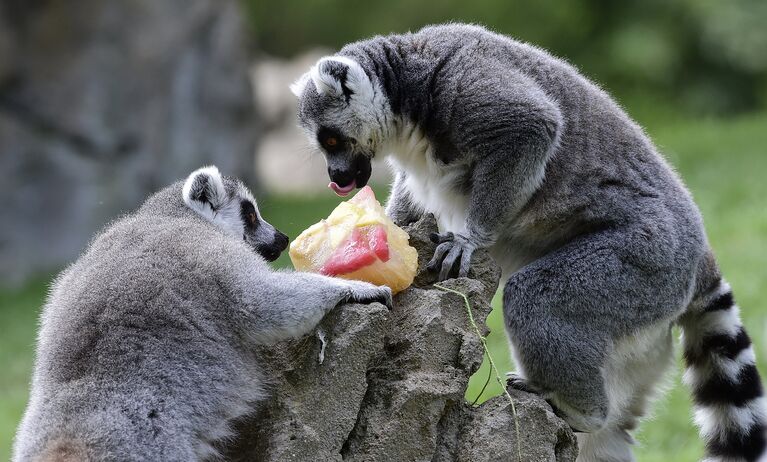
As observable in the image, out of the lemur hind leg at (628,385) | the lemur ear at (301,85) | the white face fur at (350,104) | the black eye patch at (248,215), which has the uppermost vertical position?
the white face fur at (350,104)

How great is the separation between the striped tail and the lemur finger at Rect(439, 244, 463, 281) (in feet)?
4.30

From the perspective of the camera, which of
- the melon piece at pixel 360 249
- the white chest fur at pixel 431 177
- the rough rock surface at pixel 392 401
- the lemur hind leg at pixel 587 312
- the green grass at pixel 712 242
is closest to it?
the rough rock surface at pixel 392 401

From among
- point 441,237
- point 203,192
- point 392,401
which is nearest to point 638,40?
point 441,237

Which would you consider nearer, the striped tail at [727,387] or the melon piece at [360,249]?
the melon piece at [360,249]

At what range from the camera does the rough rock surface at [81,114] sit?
493 inches

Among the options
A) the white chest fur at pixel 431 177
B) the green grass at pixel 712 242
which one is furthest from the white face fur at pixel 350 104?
the green grass at pixel 712 242

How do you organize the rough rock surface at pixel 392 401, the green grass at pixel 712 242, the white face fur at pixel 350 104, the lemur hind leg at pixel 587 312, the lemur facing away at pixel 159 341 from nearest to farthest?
the lemur facing away at pixel 159 341, the rough rock surface at pixel 392 401, the lemur hind leg at pixel 587 312, the white face fur at pixel 350 104, the green grass at pixel 712 242

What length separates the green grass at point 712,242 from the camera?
741 centimetres

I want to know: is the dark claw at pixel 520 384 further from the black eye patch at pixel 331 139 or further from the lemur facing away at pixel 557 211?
the black eye patch at pixel 331 139

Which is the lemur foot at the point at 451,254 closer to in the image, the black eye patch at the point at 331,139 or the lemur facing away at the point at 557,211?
the lemur facing away at the point at 557,211

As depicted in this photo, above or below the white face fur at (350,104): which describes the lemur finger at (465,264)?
below

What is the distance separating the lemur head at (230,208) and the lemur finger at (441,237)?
757 millimetres

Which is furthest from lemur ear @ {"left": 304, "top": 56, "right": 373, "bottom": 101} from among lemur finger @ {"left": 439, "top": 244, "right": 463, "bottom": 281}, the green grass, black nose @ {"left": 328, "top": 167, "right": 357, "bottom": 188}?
the green grass

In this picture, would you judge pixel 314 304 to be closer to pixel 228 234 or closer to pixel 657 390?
pixel 228 234
